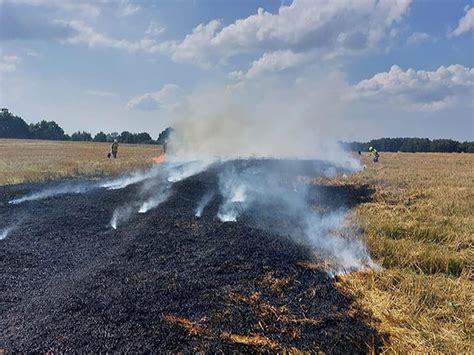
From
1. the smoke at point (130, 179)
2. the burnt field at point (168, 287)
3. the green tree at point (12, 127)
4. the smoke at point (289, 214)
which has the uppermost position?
the green tree at point (12, 127)

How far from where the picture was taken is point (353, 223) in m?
11.2

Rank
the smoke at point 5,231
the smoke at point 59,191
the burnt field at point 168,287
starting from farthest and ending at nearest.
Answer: the smoke at point 59,191 < the smoke at point 5,231 < the burnt field at point 168,287

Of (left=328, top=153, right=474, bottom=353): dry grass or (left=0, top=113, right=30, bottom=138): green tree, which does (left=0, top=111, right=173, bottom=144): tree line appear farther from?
(left=328, top=153, right=474, bottom=353): dry grass

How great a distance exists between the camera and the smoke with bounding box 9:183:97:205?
14.4 m

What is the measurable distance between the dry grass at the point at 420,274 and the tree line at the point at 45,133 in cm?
8632

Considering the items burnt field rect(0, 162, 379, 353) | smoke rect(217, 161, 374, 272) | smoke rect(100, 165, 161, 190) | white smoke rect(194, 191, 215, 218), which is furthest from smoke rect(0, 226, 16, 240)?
smoke rect(100, 165, 161, 190)

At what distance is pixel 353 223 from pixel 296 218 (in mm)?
1751

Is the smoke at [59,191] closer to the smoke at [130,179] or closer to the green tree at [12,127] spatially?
the smoke at [130,179]

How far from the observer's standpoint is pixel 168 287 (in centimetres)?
669

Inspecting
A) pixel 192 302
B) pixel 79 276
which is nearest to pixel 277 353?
pixel 192 302

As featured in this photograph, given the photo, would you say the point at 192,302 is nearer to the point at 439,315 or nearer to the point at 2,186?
the point at 439,315

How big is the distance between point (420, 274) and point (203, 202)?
7.59 metres

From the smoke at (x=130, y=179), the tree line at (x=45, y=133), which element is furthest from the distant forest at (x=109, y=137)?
the smoke at (x=130, y=179)

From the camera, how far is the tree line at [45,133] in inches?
3920
